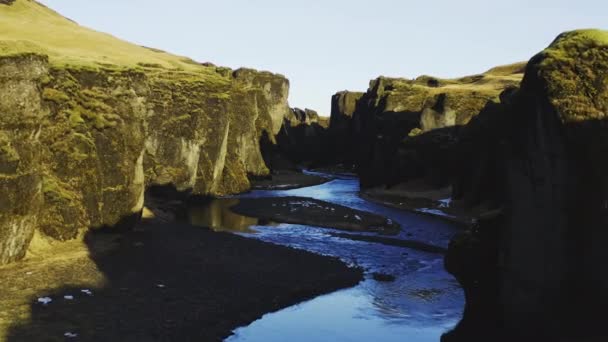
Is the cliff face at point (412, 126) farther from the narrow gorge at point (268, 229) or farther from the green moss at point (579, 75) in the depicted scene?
the green moss at point (579, 75)

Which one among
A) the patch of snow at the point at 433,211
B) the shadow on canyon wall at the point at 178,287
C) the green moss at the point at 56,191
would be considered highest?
the green moss at the point at 56,191

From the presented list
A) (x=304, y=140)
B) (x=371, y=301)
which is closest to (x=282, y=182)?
(x=371, y=301)

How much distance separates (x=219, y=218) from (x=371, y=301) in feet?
98.0

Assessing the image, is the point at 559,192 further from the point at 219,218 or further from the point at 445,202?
the point at 445,202

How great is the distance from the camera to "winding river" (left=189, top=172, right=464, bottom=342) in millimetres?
25969

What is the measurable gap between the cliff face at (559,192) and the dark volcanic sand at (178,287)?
529 inches

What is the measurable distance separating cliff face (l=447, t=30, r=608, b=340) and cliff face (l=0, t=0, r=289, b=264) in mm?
27886

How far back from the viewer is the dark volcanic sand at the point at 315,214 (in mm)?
55372

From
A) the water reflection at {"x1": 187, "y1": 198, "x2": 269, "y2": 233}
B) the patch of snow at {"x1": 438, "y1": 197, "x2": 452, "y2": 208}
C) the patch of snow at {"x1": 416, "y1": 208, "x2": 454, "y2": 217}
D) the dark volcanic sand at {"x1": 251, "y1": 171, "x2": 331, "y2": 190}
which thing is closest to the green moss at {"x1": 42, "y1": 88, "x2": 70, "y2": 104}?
the water reflection at {"x1": 187, "y1": 198, "x2": 269, "y2": 233}

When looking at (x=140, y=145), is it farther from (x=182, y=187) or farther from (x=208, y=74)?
(x=208, y=74)

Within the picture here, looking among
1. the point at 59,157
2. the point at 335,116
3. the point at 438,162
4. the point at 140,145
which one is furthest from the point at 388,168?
the point at 335,116

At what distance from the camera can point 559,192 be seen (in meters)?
20.4

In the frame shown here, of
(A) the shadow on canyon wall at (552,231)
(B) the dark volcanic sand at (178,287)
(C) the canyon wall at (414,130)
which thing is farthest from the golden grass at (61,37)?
(A) the shadow on canyon wall at (552,231)

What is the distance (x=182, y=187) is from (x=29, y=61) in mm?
36811
